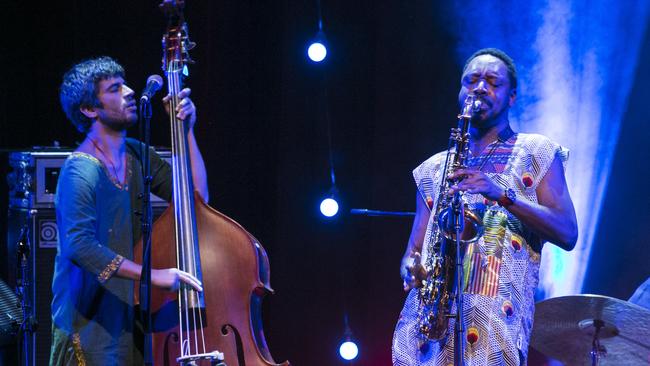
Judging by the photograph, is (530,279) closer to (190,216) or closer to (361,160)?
(190,216)

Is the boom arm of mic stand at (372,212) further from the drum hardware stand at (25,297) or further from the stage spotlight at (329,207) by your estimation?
the drum hardware stand at (25,297)

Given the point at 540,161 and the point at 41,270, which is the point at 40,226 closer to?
the point at 41,270

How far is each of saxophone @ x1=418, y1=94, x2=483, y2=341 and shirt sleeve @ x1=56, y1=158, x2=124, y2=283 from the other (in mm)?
1145

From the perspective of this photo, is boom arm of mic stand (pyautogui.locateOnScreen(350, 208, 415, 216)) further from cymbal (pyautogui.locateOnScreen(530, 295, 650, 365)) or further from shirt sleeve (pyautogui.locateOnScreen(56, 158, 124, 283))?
shirt sleeve (pyautogui.locateOnScreen(56, 158, 124, 283))

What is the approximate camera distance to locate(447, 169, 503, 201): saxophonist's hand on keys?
2.81 metres

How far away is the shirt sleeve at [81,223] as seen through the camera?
302 centimetres

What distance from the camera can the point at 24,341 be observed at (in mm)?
3811

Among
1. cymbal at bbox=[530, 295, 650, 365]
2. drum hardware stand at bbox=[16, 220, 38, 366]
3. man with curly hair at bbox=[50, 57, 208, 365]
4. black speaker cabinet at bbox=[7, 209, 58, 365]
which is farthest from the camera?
black speaker cabinet at bbox=[7, 209, 58, 365]

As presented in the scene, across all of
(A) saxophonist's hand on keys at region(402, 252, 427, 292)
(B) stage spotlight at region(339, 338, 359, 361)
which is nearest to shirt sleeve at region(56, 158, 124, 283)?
(A) saxophonist's hand on keys at region(402, 252, 427, 292)

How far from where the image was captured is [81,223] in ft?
10.1

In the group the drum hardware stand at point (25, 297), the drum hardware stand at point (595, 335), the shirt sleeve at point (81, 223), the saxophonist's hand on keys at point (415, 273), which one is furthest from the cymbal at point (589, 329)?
the drum hardware stand at point (25, 297)

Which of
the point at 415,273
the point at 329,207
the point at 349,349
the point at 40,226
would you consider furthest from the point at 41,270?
the point at 415,273

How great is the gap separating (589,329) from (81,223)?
7.01ft

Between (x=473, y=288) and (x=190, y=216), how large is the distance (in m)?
1.06
